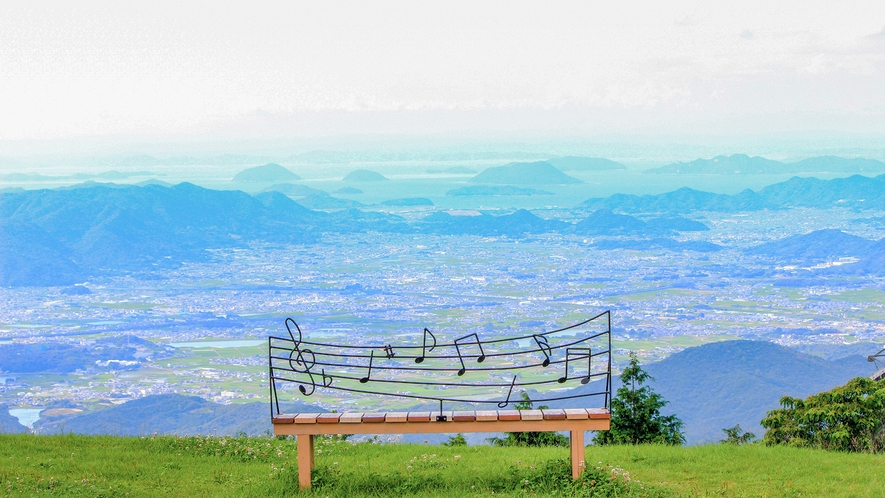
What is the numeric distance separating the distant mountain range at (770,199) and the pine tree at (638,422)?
15761 cm

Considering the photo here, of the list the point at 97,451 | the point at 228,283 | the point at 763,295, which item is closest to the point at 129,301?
the point at 228,283

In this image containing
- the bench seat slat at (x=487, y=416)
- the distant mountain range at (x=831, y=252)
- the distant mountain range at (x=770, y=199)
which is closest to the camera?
the bench seat slat at (x=487, y=416)

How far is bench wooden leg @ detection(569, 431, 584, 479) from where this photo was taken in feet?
19.2

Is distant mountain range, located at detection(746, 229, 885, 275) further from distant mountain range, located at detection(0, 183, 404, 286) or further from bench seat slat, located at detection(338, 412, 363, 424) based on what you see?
bench seat slat, located at detection(338, 412, 363, 424)

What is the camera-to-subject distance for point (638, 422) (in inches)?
365

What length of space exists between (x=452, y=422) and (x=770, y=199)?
603 feet

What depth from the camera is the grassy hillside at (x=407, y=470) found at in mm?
5898

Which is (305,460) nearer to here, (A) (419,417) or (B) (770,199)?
(A) (419,417)

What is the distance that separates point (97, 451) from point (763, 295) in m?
97.7

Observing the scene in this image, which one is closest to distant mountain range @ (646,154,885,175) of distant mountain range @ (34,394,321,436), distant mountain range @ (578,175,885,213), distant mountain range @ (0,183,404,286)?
distant mountain range @ (578,175,885,213)

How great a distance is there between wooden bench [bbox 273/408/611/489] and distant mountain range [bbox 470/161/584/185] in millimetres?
183291

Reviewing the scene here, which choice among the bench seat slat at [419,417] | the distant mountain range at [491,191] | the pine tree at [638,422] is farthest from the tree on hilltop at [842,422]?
the distant mountain range at [491,191]

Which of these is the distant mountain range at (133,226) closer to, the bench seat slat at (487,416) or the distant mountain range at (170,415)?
the distant mountain range at (170,415)

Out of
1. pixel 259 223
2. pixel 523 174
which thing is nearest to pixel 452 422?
pixel 259 223
